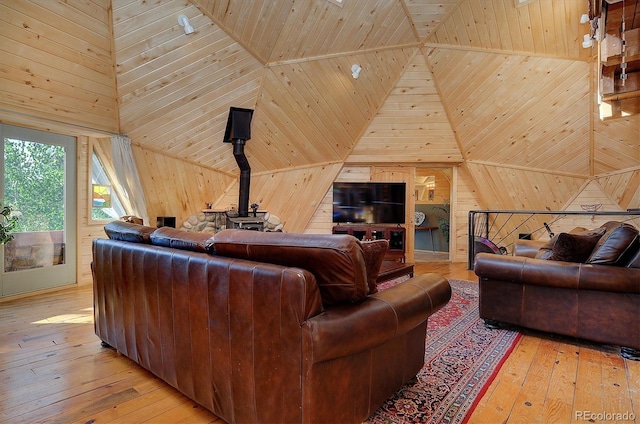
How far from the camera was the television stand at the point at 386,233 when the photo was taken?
6547mm

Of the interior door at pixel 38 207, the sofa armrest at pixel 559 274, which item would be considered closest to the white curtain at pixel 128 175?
the interior door at pixel 38 207

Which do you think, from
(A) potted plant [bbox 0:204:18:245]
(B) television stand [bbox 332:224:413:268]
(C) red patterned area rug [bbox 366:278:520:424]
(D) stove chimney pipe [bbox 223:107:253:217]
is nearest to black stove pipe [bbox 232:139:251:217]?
(D) stove chimney pipe [bbox 223:107:253:217]

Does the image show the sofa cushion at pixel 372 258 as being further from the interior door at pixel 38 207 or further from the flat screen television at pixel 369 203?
the flat screen television at pixel 369 203

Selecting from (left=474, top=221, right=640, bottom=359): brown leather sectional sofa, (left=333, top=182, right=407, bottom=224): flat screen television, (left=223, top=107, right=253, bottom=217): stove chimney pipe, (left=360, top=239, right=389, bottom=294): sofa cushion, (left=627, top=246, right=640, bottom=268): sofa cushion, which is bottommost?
(left=474, top=221, right=640, bottom=359): brown leather sectional sofa

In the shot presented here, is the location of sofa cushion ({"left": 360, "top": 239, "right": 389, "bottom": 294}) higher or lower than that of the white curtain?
lower

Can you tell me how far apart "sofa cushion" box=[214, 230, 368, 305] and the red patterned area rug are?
787 millimetres

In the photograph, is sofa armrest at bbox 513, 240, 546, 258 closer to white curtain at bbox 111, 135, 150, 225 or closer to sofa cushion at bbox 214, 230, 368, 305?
sofa cushion at bbox 214, 230, 368, 305

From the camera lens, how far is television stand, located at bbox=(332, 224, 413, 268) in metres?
6.55

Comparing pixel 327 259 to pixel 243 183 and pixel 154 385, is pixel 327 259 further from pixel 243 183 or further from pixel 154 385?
pixel 243 183

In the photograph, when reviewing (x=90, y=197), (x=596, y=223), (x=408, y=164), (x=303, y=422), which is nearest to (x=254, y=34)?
(x=90, y=197)

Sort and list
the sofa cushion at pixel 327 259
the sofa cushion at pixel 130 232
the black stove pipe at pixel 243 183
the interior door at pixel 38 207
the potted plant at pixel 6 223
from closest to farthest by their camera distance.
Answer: the sofa cushion at pixel 327 259 → the sofa cushion at pixel 130 232 → the potted plant at pixel 6 223 → the interior door at pixel 38 207 → the black stove pipe at pixel 243 183

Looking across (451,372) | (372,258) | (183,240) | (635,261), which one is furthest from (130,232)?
(635,261)

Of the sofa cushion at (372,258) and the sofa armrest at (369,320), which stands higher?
the sofa cushion at (372,258)

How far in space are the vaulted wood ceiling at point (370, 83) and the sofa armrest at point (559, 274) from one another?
3304mm
